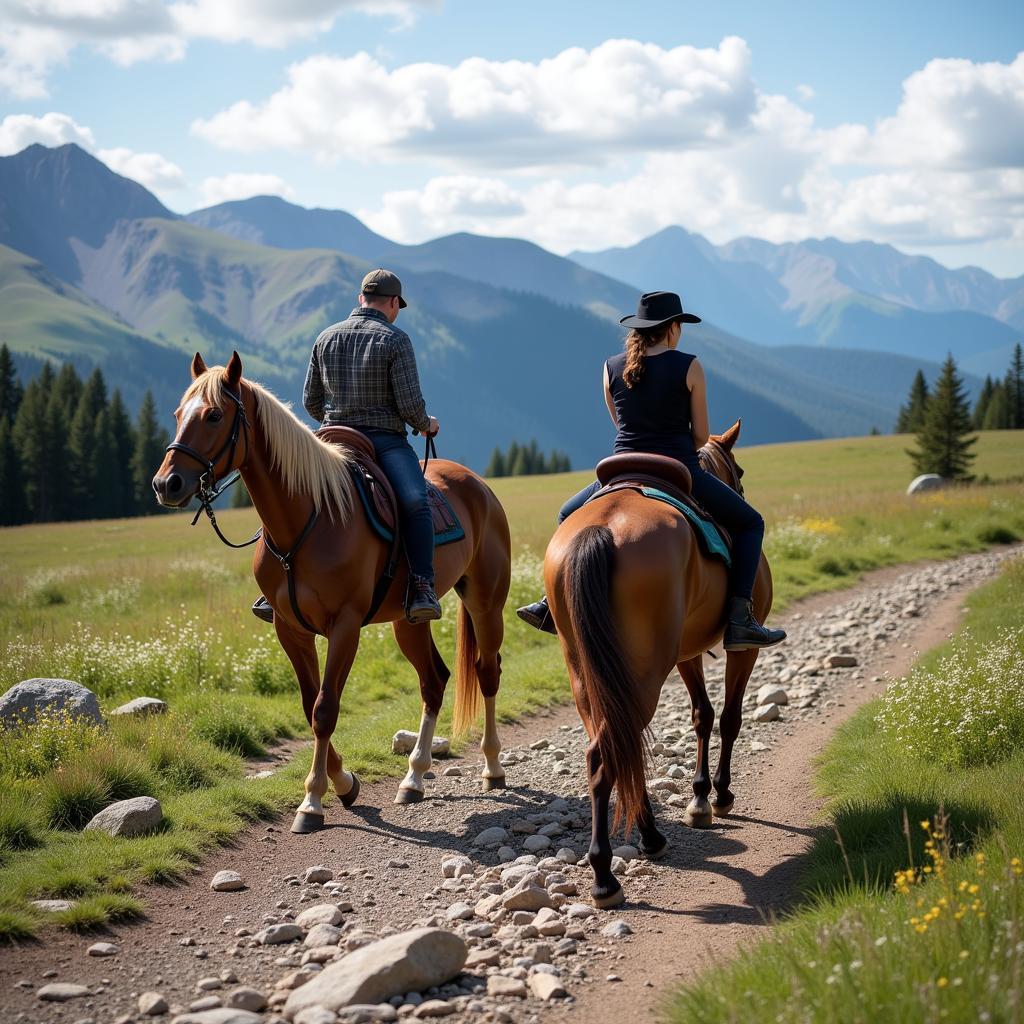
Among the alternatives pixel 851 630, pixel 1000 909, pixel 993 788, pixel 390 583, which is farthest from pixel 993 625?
pixel 1000 909

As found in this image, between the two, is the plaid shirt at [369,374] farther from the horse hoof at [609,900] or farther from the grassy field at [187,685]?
the horse hoof at [609,900]

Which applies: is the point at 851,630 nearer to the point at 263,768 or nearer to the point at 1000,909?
the point at 263,768

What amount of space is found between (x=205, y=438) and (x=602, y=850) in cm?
409

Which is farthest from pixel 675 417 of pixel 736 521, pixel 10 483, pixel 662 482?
pixel 10 483

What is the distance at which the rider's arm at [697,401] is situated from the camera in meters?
7.18

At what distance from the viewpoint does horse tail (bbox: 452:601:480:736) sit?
9.78 meters

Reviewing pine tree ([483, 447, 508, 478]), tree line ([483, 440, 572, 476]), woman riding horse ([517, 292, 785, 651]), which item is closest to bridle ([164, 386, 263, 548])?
woman riding horse ([517, 292, 785, 651])

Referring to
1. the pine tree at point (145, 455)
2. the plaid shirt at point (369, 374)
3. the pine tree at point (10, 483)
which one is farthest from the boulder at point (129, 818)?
the pine tree at point (145, 455)

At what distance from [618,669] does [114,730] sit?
214 inches

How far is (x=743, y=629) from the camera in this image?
745 cm

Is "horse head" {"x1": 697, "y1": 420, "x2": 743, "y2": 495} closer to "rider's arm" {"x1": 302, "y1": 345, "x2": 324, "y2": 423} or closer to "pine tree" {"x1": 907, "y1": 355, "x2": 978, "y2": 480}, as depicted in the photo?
"rider's arm" {"x1": 302, "y1": 345, "x2": 324, "y2": 423}

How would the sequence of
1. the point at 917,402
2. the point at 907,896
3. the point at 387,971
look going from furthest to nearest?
the point at 917,402
the point at 907,896
the point at 387,971

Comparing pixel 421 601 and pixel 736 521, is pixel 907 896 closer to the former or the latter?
pixel 736 521

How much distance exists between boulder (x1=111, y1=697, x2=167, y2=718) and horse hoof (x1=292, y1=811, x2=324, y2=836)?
294cm
